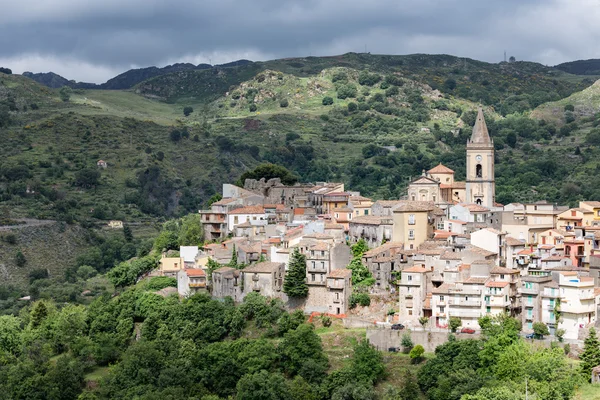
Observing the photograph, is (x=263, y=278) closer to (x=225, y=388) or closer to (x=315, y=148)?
(x=225, y=388)

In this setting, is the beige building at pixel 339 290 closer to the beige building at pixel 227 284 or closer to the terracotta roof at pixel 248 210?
the beige building at pixel 227 284

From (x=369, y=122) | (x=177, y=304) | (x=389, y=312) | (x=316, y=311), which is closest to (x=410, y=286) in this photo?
(x=389, y=312)

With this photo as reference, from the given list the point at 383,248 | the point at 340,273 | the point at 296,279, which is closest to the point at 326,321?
the point at 340,273

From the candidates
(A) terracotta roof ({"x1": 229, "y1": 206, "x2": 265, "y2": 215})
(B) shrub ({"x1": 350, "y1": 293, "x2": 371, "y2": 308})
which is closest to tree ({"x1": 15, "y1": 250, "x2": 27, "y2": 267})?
(A) terracotta roof ({"x1": 229, "y1": 206, "x2": 265, "y2": 215})

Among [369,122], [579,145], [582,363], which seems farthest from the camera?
[369,122]

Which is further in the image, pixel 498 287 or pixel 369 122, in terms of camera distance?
pixel 369 122

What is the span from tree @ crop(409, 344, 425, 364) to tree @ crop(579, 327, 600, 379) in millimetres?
7889

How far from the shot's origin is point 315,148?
5856 inches

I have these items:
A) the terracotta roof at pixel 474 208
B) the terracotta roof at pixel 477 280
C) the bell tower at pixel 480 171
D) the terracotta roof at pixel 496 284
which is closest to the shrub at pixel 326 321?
the terracotta roof at pixel 477 280

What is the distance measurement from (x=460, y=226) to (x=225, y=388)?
57.5 feet

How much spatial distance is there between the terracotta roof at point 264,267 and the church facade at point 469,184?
1549 centimetres

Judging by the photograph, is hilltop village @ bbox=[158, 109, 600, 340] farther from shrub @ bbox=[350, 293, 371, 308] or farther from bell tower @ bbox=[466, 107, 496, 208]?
shrub @ bbox=[350, 293, 371, 308]

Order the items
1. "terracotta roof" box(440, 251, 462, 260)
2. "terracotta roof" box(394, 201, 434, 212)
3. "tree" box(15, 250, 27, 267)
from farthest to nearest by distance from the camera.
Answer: "tree" box(15, 250, 27, 267) → "terracotta roof" box(394, 201, 434, 212) → "terracotta roof" box(440, 251, 462, 260)

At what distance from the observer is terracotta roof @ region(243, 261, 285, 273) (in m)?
62.9
